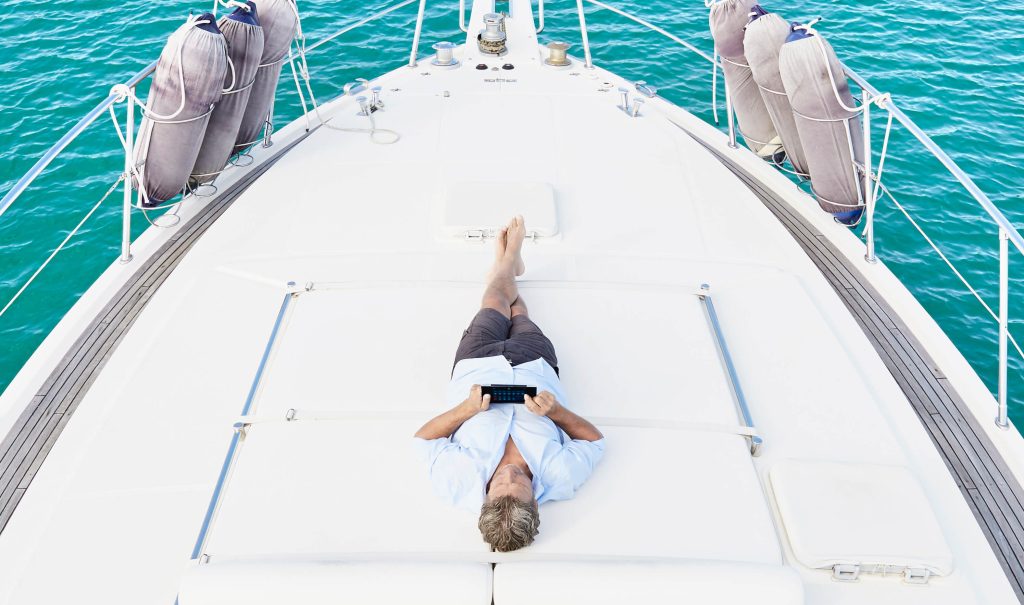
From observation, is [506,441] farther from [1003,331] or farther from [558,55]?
[558,55]

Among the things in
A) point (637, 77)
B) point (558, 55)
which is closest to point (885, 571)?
point (558, 55)

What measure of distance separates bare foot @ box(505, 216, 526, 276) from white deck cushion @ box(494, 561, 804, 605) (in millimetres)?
1539

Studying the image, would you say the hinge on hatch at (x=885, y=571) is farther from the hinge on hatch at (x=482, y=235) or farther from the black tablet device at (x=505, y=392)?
the hinge on hatch at (x=482, y=235)

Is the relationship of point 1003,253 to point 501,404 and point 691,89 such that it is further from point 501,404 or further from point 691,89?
point 691,89

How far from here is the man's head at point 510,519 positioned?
220 cm

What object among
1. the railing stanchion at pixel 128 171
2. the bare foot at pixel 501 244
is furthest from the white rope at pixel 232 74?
the bare foot at pixel 501 244

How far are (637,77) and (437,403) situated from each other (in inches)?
225

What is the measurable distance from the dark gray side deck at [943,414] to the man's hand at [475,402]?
186 centimetres

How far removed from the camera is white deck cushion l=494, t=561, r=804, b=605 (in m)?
2.01

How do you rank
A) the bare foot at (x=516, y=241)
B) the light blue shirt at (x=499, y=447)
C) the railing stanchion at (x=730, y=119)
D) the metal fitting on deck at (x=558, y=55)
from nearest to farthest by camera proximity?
1. the light blue shirt at (x=499, y=447)
2. the bare foot at (x=516, y=241)
3. the railing stanchion at (x=730, y=119)
4. the metal fitting on deck at (x=558, y=55)

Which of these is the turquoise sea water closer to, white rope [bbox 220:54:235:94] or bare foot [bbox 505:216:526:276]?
white rope [bbox 220:54:235:94]

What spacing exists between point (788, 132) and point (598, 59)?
160 inches

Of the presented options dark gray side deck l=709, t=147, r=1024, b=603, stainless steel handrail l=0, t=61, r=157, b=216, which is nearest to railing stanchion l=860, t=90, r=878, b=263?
dark gray side deck l=709, t=147, r=1024, b=603

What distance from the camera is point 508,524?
2.20m
